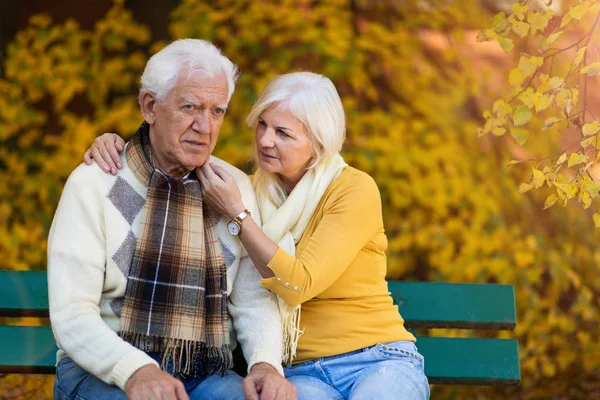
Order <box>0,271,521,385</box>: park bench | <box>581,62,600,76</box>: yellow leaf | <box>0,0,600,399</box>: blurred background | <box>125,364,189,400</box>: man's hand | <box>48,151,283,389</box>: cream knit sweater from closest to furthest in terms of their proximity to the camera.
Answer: <box>125,364,189,400</box>: man's hand < <box>48,151,283,389</box>: cream knit sweater < <box>581,62,600,76</box>: yellow leaf < <box>0,271,521,385</box>: park bench < <box>0,0,600,399</box>: blurred background

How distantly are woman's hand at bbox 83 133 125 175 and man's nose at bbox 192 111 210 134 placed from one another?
0.27 metres

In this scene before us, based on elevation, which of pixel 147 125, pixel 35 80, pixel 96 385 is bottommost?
pixel 96 385

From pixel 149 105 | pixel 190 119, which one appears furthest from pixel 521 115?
pixel 149 105

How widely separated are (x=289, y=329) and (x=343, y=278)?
249mm

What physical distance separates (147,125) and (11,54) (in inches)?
113

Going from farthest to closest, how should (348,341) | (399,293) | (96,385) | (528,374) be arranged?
(528,374), (399,293), (348,341), (96,385)

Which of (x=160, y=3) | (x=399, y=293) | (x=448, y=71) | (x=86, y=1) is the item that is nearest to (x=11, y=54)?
(x=86, y=1)

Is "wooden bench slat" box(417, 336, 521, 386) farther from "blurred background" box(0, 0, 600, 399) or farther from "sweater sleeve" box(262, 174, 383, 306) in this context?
"blurred background" box(0, 0, 600, 399)

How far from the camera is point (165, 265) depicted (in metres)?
2.62

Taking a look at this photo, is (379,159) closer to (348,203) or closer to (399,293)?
(399,293)

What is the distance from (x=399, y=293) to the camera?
3.29 meters

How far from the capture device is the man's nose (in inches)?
104

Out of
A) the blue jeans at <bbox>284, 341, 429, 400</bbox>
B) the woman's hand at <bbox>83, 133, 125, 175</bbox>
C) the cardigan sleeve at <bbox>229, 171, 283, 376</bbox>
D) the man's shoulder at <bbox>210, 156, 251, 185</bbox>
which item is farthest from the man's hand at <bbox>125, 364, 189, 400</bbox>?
the man's shoulder at <bbox>210, 156, 251, 185</bbox>

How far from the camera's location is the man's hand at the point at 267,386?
8.05ft
